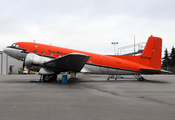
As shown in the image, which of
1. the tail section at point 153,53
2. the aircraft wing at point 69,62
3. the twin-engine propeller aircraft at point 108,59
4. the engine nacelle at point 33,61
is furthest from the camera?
the tail section at point 153,53

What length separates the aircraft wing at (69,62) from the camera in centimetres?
1216

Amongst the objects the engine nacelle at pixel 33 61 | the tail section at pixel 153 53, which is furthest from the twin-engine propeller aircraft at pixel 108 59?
the engine nacelle at pixel 33 61

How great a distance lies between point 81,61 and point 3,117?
30.3 ft

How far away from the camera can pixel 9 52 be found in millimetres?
16016

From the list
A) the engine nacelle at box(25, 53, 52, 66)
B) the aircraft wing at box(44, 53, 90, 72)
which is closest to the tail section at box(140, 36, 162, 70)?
the aircraft wing at box(44, 53, 90, 72)

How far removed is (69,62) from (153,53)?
29.8ft

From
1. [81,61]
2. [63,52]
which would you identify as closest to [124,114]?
[81,61]

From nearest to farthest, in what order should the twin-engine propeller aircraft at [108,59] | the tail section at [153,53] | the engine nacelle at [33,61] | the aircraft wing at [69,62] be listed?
the aircraft wing at [69,62], the engine nacelle at [33,61], the twin-engine propeller aircraft at [108,59], the tail section at [153,53]

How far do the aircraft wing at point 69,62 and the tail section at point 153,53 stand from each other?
23.4ft

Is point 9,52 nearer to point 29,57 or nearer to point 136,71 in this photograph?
point 29,57

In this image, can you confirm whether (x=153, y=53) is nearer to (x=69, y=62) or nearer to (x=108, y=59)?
(x=108, y=59)

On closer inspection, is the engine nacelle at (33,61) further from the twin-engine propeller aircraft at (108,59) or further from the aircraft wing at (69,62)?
the aircraft wing at (69,62)

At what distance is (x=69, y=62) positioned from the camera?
512 inches

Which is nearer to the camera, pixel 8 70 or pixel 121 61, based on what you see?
pixel 121 61
